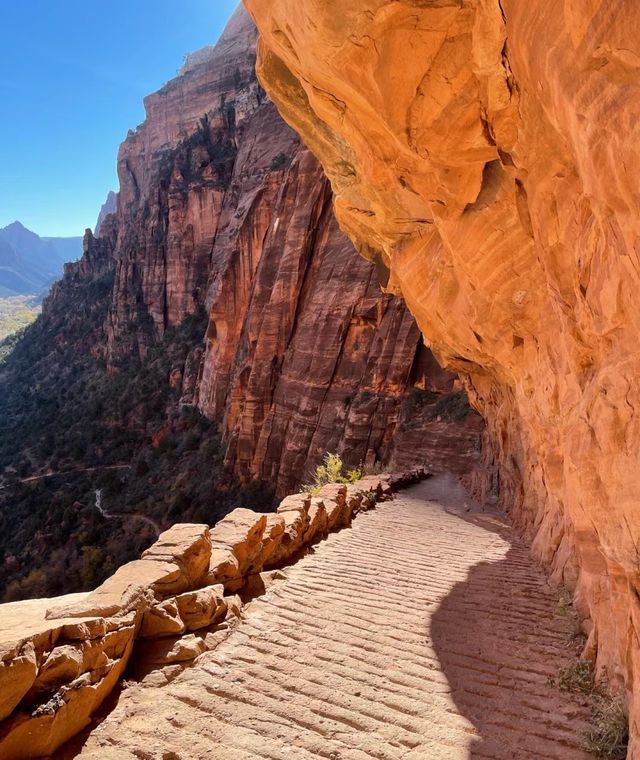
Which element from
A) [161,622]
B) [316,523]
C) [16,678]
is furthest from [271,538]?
[16,678]

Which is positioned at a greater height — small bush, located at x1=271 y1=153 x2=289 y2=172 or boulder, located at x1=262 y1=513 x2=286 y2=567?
small bush, located at x1=271 y1=153 x2=289 y2=172

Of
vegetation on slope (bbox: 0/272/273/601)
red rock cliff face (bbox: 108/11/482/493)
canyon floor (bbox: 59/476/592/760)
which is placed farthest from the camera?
vegetation on slope (bbox: 0/272/273/601)

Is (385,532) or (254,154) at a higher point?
(254,154)

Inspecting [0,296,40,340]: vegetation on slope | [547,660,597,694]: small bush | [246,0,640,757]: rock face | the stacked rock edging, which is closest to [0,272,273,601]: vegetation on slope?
the stacked rock edging

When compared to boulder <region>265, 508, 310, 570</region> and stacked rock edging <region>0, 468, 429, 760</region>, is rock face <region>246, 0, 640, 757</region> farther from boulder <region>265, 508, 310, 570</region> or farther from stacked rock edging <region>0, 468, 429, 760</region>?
boulder <region>265, 508, 310, 570</region>

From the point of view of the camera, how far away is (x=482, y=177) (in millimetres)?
4422

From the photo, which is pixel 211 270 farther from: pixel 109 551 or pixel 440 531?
pixel 440 531

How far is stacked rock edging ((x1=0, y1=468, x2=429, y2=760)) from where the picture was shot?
2445 mm

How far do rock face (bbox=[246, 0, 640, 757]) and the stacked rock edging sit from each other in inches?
125

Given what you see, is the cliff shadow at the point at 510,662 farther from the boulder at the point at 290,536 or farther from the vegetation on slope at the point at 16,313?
the vegetation on slope at the point at 16,313

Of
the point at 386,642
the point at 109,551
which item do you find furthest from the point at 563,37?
the point at 109,551

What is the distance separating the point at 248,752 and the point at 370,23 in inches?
195

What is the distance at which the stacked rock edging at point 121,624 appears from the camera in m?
2.45

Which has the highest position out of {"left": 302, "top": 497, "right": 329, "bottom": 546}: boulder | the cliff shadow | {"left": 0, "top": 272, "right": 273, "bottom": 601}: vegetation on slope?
the cliff shadow
